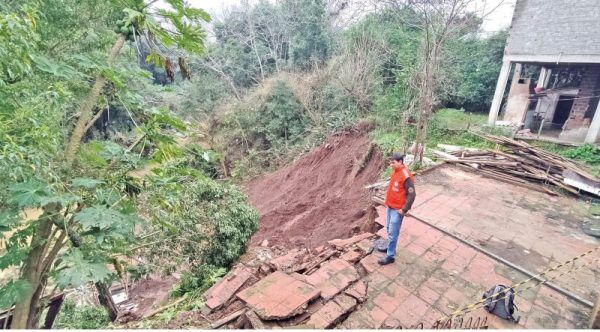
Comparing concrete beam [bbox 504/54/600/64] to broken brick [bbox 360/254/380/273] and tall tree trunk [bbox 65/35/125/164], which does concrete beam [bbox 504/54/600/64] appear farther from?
tall tree trunk [bbox 65/35/125/164]

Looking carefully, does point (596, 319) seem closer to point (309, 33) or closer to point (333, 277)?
point (333, 277)

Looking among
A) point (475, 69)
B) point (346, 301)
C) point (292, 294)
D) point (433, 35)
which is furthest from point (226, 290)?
point (475, 69)

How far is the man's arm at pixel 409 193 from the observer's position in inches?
173

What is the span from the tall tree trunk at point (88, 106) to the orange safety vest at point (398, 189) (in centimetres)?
368

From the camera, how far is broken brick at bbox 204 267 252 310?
4.04 m

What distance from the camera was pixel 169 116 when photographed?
258 cm

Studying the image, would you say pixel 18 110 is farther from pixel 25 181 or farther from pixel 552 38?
pixel 552 38

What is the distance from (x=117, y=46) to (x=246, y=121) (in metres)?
14.2

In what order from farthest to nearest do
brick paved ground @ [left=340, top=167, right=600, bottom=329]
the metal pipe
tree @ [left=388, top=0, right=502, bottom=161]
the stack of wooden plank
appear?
tree @ [left=388, top=0, right=502, bottom=161]
the stack of wooden plank
the metal pipe
brick paved ground @ [left=340, top=167, right=600, bottom=329]

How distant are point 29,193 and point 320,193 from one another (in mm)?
9933

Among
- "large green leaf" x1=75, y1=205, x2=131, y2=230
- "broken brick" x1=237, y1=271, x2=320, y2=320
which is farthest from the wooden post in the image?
"large green leaf" x1=75, y1=205, x2=131, y2=230

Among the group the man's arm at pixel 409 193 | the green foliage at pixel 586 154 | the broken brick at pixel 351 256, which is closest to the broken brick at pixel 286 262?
the broken brick at pixel 351 256

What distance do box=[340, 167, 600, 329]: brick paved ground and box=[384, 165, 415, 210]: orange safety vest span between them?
0.91m

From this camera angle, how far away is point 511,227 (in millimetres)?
6242
